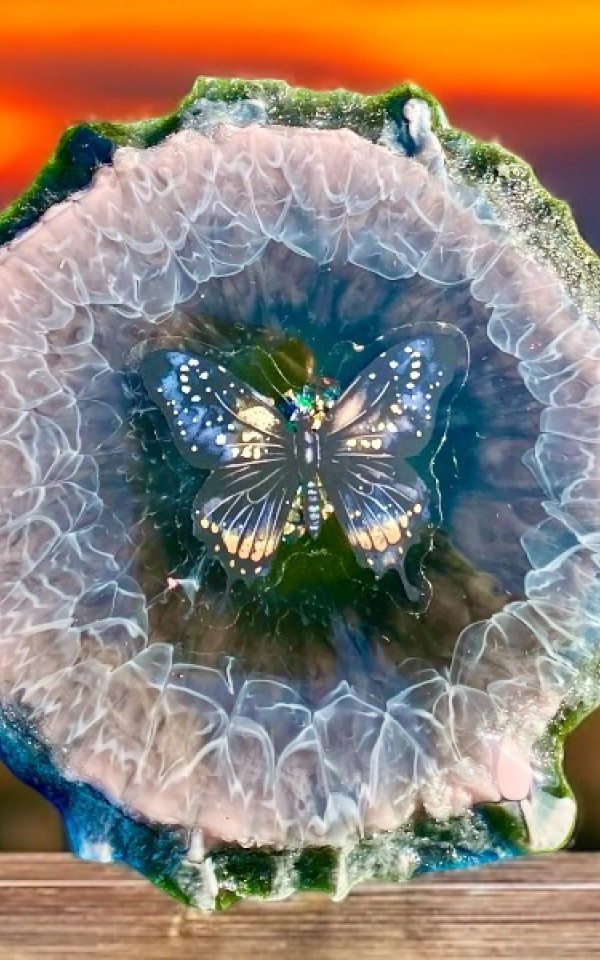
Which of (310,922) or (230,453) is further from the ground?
(230,453)

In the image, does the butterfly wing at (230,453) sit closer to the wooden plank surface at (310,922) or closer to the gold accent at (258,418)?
the gold accent at (258,418)

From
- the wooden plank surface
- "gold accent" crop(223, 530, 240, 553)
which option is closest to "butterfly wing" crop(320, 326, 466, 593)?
"gold accent" crop(223, 530, 240, 553)

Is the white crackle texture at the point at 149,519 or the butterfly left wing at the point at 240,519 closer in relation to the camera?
the white crackle texture at the point at 149,519

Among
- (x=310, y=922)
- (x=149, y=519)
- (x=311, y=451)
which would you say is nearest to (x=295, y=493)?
(x=311, y=451)

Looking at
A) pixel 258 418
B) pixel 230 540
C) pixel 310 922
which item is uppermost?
pixel 258 418

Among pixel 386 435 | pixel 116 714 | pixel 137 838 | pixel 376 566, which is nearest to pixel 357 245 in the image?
pixel 386 435

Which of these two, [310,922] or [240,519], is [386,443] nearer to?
[240,519]

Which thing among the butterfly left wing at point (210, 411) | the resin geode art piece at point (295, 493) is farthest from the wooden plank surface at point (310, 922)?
the butterfly left wing at point (210, 411)
